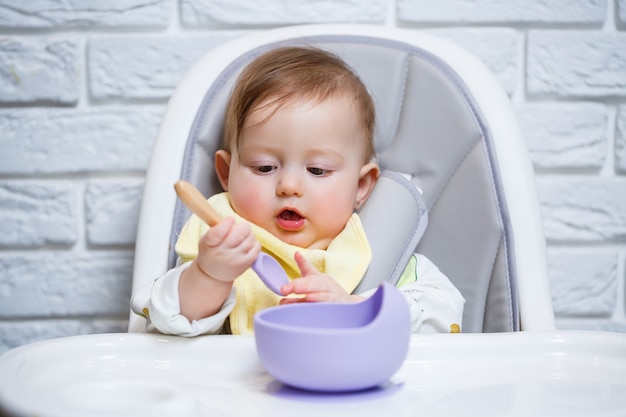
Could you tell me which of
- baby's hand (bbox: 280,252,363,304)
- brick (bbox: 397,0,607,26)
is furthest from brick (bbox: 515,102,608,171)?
baby's hand (bbox: 280,252,363,304)

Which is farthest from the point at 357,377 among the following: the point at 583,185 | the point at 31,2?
the point at 31,2

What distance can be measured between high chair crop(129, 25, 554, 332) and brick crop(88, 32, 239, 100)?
177mm

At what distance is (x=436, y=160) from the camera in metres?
0.93

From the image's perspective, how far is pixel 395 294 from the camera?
542 mm

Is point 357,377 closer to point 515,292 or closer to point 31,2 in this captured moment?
point 515,292

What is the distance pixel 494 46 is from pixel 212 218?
723 mm

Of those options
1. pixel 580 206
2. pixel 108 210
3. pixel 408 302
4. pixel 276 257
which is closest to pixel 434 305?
pixel 408 302

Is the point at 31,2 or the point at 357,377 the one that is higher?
the point at 31,2

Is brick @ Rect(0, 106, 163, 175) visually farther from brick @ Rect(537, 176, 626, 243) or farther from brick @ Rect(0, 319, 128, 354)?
brick @ Rect(537, 176, 626, 243)

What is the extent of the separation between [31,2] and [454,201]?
748 millimetres

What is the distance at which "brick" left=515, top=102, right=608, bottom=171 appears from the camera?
1186mm

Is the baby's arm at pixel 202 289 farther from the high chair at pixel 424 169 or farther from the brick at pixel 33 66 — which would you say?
the brick at pixel 33 66

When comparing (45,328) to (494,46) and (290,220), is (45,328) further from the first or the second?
(494,46)

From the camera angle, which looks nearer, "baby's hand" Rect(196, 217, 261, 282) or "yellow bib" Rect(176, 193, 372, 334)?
"baby's hand" Rect(196, 217, 261, 282)
